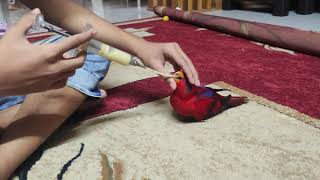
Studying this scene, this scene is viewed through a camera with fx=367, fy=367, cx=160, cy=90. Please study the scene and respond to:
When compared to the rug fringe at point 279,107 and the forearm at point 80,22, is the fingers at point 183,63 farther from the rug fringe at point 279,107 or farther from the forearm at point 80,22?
the rug fringe at point 279,107

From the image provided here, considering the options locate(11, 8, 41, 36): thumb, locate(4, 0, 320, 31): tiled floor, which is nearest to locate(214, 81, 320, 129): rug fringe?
locate(11, 8, 41, 36): thumb

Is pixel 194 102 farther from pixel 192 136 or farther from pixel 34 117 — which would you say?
pixel 34 117

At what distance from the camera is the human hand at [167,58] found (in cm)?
65

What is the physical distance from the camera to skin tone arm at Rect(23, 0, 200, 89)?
25.8 inches

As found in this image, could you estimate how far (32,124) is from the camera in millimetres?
575

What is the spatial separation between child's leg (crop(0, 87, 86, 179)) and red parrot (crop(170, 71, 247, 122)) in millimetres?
185

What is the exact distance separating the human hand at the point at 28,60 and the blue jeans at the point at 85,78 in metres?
0.19

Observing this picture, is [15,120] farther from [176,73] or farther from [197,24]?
[197,24]

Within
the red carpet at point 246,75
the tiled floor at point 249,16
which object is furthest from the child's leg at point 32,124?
the tiled floor at point 249,16

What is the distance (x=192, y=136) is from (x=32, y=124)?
0.26m

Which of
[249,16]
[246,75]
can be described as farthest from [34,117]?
[249,16]

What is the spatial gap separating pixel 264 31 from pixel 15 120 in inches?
37.9

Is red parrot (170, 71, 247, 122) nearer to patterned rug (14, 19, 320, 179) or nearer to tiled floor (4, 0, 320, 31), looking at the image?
patterned rug (14, 19, 320, 179)

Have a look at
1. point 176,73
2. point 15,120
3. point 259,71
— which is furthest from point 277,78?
point 15,120
